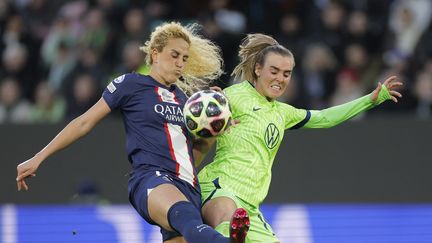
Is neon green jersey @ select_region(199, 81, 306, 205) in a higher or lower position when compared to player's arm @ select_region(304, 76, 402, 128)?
lower

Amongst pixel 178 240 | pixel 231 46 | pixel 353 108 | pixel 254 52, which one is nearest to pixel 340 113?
pixel 353 108

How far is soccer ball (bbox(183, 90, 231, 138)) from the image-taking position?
246 inches

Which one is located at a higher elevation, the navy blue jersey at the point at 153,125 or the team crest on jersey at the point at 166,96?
the team crest on jersey at the point at 166,96

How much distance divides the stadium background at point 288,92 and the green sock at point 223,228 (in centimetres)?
404

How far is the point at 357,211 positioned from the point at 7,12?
5223 millimetres

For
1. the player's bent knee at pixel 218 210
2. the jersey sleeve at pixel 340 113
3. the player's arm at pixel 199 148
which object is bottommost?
the player's bent knee at pixel 218 210

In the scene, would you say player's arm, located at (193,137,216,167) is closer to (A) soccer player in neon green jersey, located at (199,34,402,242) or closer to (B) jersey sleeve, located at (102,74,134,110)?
(A) soccer player in neon green jersey, located at (199,34,402,242)

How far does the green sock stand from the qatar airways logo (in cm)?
75

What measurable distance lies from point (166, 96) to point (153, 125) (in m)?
0.25

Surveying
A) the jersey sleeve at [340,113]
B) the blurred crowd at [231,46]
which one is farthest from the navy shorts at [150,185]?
the blurred crowd at [231,46]

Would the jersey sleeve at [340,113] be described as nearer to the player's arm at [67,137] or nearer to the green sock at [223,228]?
the green sock at [223,228]

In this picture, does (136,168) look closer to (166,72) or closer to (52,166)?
(166,72)

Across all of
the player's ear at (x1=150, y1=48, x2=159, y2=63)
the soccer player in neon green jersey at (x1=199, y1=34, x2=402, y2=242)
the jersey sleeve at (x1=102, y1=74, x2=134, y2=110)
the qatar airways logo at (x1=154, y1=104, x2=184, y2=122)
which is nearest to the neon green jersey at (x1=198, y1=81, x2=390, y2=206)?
the soccer player in neon green jersey at (x1=199, y1=34, x2=402, y2=242)

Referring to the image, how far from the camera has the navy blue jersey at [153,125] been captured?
638 centimetres
